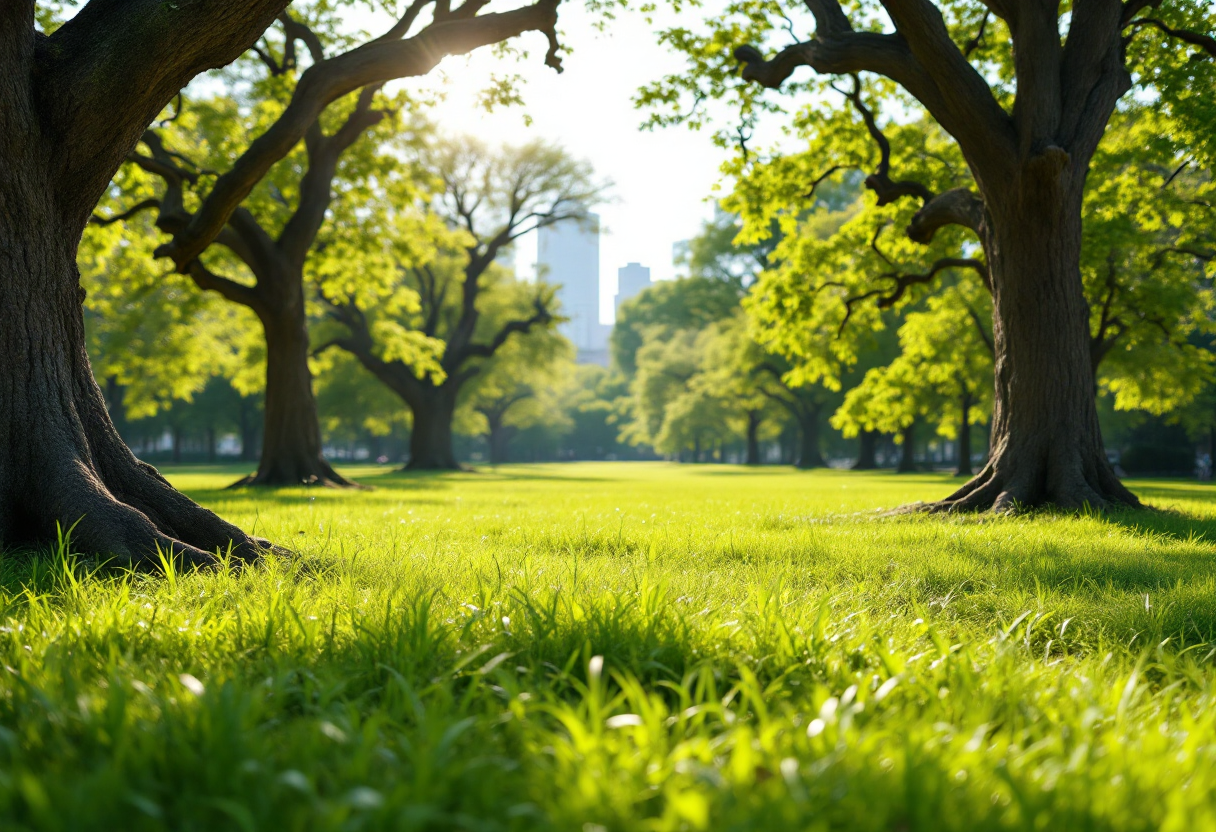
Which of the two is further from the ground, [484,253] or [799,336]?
[484,253]

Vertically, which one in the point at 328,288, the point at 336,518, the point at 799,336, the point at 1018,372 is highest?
the point at 328,288

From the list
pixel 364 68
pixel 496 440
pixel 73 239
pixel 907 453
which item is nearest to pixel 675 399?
pixel 496 440

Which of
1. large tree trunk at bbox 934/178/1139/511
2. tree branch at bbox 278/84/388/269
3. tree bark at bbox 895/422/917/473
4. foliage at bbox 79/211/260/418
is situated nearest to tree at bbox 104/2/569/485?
tree branch at bbox 278/84/388/269

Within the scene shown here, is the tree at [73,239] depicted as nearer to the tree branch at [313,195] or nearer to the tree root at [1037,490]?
the tree root at [1037,490]

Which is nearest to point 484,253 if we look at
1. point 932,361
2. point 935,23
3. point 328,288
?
point 328,288

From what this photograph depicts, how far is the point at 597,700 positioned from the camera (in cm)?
189

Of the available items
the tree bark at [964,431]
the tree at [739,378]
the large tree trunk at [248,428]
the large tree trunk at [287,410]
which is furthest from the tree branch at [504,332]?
the large tree trunk at [248,428]

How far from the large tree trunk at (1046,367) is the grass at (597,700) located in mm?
3980

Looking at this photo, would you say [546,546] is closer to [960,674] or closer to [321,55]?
[960,674]

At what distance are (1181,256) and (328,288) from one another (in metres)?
21.6

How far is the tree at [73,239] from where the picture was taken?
437cm

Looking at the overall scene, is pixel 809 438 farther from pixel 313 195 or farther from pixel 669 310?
pixel 313 195

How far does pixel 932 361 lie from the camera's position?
22.1m

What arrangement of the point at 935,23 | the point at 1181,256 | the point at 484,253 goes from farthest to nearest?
the point at 484,253 → the point at 1181,256 → the point at 935,23
